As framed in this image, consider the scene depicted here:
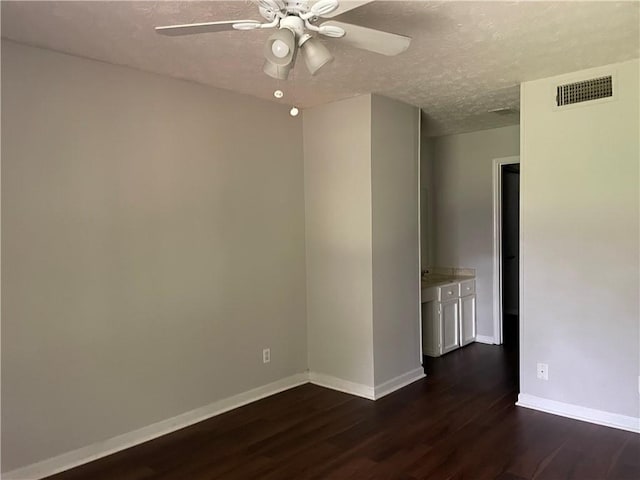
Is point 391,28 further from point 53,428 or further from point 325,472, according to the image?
point 53,428

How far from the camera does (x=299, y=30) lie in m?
2.01

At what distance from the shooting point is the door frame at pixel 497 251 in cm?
545

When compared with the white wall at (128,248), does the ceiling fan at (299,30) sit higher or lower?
higher

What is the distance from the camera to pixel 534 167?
358cm

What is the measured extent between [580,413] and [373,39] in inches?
120

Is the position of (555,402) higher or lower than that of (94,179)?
lower

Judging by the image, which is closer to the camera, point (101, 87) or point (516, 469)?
point (516, 469)

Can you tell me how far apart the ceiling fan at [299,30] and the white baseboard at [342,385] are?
2.75m

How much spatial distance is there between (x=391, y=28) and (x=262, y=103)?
5.55 feet

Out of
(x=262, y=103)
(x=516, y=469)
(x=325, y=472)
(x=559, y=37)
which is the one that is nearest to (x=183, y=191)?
(x=262, y=103)

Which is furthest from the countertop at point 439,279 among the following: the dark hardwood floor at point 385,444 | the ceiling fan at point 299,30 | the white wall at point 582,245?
the ceiling fan at point 299,30

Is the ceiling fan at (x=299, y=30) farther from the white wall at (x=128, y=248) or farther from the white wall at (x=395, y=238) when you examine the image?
the white wall at (x=395, y=238)

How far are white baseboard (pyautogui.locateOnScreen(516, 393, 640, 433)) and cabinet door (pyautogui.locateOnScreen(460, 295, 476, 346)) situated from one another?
171 cm

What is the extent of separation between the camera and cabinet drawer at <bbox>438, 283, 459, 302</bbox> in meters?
5.05
